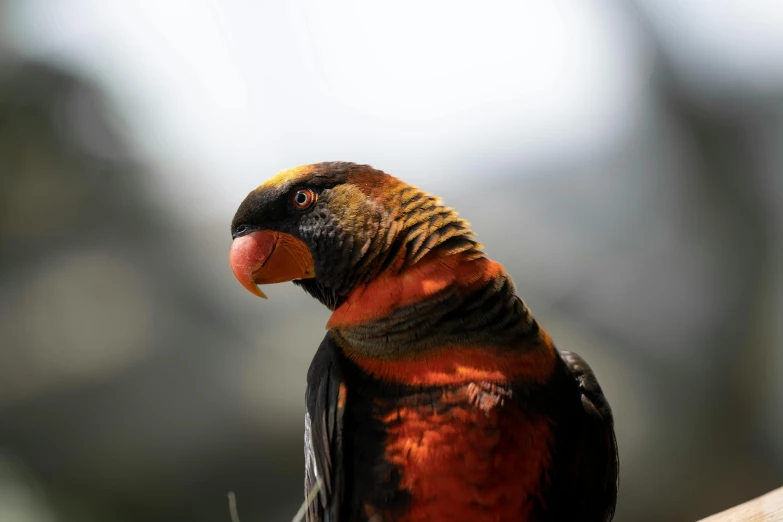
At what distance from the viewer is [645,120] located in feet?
22.3

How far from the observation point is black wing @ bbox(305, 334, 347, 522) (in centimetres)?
223

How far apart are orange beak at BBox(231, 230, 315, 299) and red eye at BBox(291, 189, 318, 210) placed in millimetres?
124

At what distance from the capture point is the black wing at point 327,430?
2.23 m

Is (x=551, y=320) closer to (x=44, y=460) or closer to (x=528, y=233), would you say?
(x=528, y=233)

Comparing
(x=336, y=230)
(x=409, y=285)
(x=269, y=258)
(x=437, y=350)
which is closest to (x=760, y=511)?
(x=437, y=350)

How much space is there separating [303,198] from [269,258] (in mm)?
262

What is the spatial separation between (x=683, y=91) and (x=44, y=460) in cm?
743

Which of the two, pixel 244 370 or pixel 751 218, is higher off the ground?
pixel 751 218

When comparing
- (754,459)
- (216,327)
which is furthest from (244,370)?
(754,459)

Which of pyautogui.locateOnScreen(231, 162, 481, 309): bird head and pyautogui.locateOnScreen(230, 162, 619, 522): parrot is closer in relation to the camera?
pyautogui.locateOnScreen(230, 162, 619, 522): parrot

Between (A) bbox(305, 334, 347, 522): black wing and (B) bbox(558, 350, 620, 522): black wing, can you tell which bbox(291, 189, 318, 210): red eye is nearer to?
(A) bbox(305, 334, 347, 522): black wing

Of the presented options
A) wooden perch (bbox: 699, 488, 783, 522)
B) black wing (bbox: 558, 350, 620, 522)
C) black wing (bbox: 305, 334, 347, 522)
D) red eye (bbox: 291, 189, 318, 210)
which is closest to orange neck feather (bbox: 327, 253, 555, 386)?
black wing (bbox: 305, 334, 347, 522)

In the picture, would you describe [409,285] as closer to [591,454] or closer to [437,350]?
[437,350]

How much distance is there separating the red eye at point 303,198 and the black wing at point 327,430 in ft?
1.70
